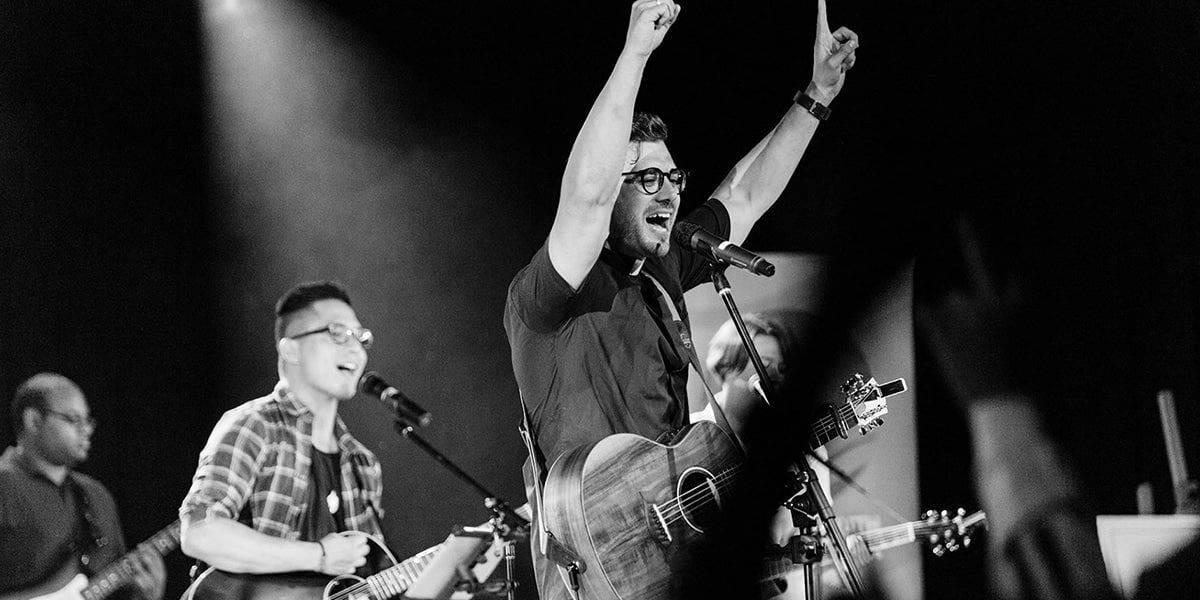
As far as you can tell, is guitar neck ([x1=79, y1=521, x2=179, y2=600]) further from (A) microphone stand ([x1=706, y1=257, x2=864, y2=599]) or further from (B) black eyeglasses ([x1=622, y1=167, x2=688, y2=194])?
(A) microphone stand ([x1=706, y1=257, x2=864, y2=599])

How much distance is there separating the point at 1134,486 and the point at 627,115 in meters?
3.40

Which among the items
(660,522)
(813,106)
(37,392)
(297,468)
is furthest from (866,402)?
(37,392)

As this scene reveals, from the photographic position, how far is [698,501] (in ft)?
10.1

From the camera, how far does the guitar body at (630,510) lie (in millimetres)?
2982

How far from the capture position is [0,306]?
4.46 meters

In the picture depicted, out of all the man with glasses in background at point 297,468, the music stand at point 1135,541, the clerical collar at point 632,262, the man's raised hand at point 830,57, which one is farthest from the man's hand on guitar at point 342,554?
the music stand at point 1135,541

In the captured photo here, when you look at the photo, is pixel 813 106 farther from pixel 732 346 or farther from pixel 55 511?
pixel 55 511

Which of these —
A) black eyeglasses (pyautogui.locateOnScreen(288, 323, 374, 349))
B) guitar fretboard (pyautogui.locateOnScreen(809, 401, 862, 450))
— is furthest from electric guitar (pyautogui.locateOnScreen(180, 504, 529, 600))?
guitar fretboard (pyautogui.locateOnScreen(809, 401, 862, 450))

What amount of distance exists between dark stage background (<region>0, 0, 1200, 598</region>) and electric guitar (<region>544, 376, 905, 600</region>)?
1470mm

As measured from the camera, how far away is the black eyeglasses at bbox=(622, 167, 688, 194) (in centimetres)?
367

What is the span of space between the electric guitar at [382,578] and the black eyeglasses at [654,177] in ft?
4.78

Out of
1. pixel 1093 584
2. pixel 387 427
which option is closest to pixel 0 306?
A: pixel 387 427

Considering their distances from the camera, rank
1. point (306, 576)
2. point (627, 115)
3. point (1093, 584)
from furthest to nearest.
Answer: point (306, 576) < point (627, 115) < point (1093, 584)

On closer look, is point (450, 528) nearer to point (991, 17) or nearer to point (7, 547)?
point (7, 547)
